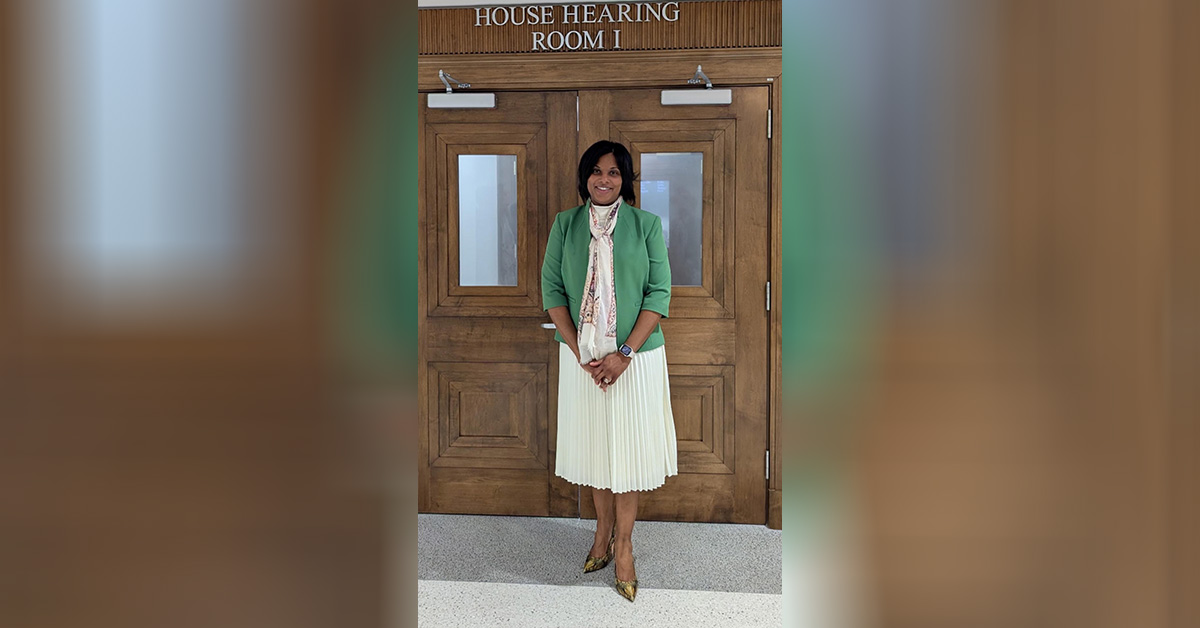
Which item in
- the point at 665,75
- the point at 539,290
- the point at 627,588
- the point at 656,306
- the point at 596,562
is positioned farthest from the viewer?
the point at 539,290

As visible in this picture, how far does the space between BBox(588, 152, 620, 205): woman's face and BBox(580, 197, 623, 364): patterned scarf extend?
1.9 inches

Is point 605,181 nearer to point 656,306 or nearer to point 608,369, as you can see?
point 656,306

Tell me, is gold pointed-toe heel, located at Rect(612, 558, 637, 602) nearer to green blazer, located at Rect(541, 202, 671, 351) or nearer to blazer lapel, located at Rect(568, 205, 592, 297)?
green blazer, located at Rect(541, 202, 671, 351)

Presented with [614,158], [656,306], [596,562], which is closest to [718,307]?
[656,306]

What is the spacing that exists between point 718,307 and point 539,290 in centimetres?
80

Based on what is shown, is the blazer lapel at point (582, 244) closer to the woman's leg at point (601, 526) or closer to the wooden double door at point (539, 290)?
the wooden double door at point (539, 290)

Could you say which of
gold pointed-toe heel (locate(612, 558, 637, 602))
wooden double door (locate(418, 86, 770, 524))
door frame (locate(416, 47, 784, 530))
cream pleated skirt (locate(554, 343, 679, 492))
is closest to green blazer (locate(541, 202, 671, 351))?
cream pleated skirt (locate(554, 343, 679, 492))

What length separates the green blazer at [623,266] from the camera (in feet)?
8.95

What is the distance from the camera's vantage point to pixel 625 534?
2.68 meters

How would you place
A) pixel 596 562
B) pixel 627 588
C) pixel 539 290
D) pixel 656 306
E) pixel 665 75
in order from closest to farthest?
pixel 627 588
pixel 656 306
pixel 596 562
pixel 665 75
pixel 539 290

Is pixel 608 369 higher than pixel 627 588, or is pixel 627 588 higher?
pixel 608 369
